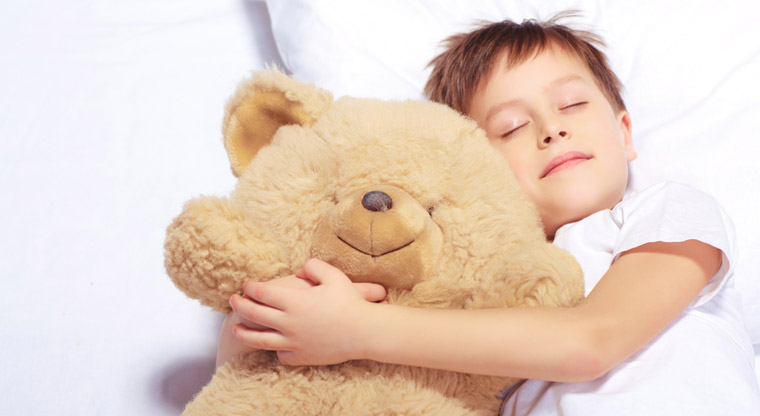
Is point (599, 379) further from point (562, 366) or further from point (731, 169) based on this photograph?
point (731, 169)

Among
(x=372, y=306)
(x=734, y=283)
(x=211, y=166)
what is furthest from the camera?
(x=211, y=166)

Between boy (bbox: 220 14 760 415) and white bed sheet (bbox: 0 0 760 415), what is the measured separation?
0.28 m

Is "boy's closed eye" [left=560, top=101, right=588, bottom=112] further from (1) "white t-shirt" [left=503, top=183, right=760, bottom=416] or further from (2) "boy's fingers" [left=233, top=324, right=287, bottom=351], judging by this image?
(2) "boy's fingers" [left=233, top=324, right=287, bottom=351]

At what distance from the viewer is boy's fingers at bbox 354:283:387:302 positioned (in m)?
0.64

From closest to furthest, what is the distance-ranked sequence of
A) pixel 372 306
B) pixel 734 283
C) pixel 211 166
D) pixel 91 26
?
pixel 372 306, pixel 734 283, pixel 211 166, pixel 91 26

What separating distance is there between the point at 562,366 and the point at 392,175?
27 centimetres

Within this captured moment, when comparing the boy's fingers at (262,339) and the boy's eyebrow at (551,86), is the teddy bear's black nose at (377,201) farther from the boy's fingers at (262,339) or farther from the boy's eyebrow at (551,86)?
the boy's eyebrow at (551,86)

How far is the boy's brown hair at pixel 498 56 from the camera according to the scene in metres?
0.96

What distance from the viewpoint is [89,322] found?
961 mm

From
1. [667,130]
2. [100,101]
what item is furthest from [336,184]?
[100,101]

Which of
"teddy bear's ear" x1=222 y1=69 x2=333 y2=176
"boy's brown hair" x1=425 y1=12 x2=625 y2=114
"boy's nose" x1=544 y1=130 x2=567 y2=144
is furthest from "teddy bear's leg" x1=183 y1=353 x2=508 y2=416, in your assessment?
"boy's brown hair" x1=425 y1=12 x2=625 y2=114

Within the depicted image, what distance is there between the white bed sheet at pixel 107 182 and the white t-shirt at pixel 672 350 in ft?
1.86

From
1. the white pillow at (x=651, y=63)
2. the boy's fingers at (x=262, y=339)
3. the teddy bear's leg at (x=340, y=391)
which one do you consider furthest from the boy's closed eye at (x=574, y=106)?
the boy's fingers at (x=262, y=339)

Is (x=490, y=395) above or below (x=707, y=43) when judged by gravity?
below
